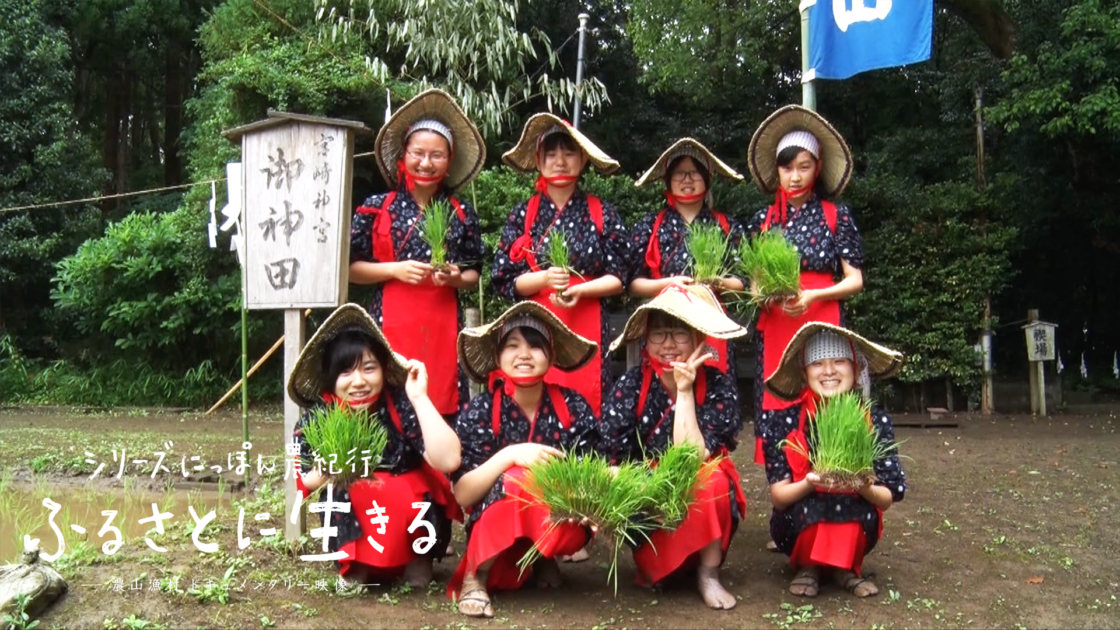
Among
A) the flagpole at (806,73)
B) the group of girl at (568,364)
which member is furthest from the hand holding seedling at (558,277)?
the flagpole at (806,73)

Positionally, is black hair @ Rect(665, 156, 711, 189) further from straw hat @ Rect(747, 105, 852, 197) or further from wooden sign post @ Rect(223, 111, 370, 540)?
wooden sign post @ Rect(223, 111, 370, 540)

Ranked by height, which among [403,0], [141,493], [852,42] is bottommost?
[141,493]

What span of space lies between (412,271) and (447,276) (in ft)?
0.53

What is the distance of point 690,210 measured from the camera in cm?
453

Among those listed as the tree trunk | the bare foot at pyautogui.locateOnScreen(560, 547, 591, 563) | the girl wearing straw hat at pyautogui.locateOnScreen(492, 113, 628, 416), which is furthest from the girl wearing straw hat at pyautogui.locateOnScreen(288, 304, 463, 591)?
the tree trunk

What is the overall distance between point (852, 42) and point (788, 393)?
3.00 meters

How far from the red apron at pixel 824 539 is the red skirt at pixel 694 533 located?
0.31m

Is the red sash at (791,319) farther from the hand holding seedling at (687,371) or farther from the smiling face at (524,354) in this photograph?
the smiling face at (524,354)

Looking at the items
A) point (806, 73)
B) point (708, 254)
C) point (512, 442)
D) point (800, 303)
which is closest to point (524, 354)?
point (512, 442)

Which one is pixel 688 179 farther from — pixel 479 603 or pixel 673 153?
pixel 479 603

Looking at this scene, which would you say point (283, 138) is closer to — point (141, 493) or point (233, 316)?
point (141, 493)

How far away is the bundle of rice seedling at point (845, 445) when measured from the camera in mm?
3422

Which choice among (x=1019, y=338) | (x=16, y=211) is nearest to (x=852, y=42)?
(x=1019, y=338)

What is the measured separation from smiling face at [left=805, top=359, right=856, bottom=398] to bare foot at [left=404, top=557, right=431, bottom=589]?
5.95ft
